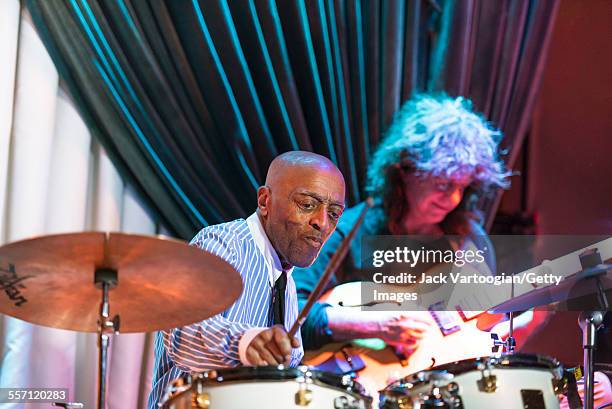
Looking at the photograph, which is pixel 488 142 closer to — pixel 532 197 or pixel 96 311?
pixel 532 197

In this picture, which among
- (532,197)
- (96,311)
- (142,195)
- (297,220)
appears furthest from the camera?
(532,197)

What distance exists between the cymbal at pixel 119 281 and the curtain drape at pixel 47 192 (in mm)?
928

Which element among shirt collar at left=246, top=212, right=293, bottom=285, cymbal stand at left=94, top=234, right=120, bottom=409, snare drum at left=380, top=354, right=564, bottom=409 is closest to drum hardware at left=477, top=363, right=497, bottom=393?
snare drum at left=380, top=354, right=564, bottom=409

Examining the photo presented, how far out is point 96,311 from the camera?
273 cm

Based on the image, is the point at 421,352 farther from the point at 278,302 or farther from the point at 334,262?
the point at 334,262

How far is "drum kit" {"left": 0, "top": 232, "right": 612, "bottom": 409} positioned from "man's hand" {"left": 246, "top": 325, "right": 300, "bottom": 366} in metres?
0.13

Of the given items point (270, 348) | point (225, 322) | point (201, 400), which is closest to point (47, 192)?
point (225, 322)

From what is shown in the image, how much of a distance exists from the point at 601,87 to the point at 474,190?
0.87 metres

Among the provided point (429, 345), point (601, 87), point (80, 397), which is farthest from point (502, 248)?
point (80, 397)

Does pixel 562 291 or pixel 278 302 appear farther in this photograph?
pixel 562 291

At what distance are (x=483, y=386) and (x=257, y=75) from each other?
1.91m

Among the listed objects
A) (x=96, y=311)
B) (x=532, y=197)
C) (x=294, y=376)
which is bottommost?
(x=294, y=376)

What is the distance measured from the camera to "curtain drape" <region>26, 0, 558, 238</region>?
3.82m

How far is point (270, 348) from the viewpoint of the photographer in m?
2.56
